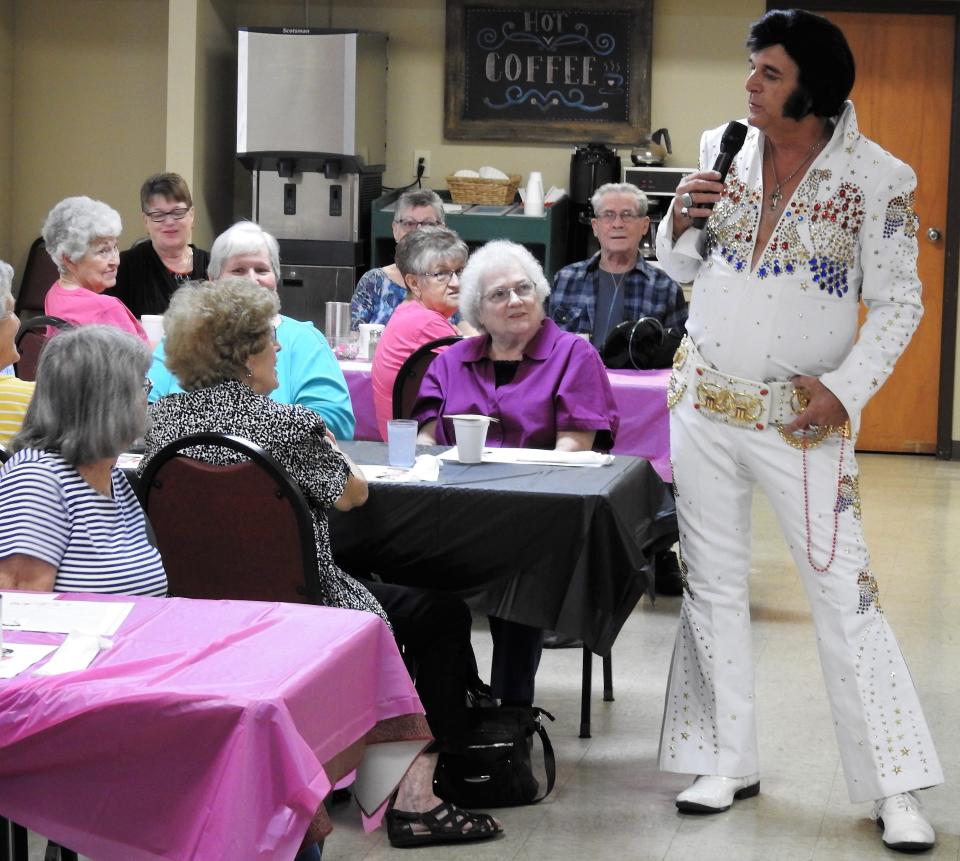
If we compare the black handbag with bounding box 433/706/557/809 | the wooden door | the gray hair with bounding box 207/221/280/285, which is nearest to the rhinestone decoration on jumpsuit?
the black handbag with bounding box 433/706/557/809

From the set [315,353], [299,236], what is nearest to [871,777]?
[315,353]

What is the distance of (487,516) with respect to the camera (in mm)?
2992

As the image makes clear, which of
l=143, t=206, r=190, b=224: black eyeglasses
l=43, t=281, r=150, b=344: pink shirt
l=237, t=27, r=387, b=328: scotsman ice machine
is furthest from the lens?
l=237, t=27, r=387, b=328: scotsman ice machine

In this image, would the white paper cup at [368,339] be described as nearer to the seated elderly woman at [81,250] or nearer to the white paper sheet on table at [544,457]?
the seated elderly woman at [81,250]

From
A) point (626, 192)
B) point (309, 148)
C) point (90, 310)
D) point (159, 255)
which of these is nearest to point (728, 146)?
point (626, 192)

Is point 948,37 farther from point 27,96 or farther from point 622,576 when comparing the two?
point 622,576

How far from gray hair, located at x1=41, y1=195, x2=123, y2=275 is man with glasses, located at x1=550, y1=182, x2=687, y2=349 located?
163cm

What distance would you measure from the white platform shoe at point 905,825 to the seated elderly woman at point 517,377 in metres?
1.15

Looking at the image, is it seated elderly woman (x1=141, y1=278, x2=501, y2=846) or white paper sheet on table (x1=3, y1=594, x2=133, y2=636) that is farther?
seated elderly woman (x1=141, y1=278, x2=501, y2=846)

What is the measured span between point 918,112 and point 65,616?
700 cm

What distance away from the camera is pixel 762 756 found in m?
3.39

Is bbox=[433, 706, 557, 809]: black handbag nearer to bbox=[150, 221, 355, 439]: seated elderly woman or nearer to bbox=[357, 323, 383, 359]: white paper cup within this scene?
bbox=[150, 221, 355, 439]: seated elderly woman

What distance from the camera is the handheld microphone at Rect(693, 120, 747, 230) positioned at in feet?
9.55

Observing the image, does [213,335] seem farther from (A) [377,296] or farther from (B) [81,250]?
(A) [377,296]
